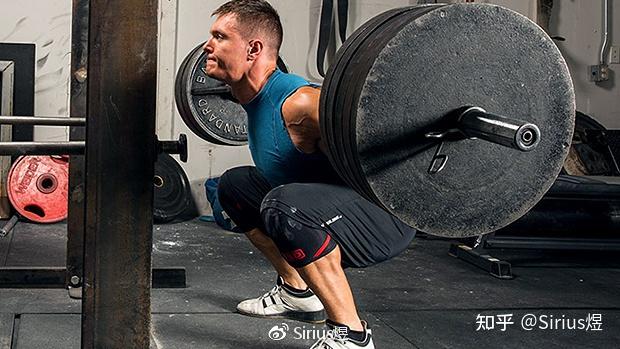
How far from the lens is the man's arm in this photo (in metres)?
1.97

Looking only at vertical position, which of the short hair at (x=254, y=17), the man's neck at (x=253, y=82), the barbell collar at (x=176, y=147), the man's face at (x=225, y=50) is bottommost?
the barbell collar at (x=176, y=147)

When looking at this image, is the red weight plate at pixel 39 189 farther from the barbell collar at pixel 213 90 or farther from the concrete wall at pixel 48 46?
the barbell collar at pixel 213 90

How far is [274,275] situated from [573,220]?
4.75 feet

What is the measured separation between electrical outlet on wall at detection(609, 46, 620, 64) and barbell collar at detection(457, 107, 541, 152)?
14.5 feet

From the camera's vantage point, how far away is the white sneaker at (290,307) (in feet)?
8.43

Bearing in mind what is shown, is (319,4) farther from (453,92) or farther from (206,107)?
(453,92)

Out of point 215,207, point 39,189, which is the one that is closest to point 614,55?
point 215,207

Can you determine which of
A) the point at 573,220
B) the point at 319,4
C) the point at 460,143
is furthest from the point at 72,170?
the point at 319,4

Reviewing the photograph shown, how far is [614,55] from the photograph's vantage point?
17.6 feet

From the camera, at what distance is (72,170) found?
276cm

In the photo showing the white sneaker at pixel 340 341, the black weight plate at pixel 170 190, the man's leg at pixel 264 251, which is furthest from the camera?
the black weight plate at pixel 170 190

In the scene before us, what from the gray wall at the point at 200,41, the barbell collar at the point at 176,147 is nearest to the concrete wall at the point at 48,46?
the gray wall at the point at 200,41

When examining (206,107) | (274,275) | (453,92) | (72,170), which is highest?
(453,92)

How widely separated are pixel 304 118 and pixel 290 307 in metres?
0.78
